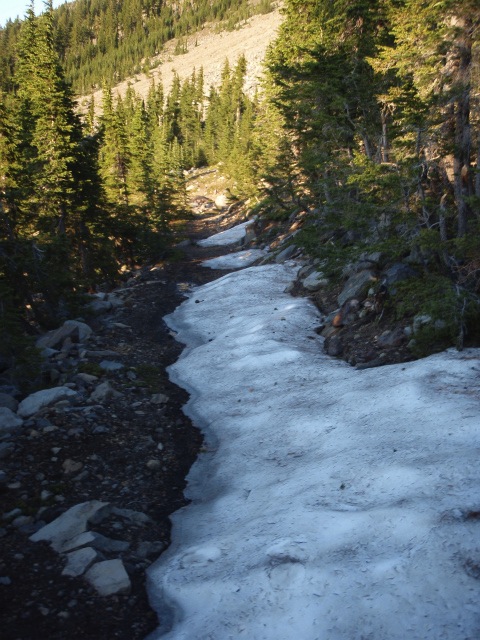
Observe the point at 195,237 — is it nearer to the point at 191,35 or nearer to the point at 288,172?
the point at 288,172

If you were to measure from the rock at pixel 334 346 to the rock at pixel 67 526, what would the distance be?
650cm

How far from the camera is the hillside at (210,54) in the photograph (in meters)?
133

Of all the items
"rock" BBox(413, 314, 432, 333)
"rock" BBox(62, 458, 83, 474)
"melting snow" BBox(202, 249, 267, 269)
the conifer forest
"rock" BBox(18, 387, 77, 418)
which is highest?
the conifer forest

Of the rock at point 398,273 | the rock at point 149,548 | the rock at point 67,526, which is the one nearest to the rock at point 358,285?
the rock at point 398,273

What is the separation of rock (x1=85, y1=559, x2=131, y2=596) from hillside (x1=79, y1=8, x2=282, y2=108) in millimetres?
131490

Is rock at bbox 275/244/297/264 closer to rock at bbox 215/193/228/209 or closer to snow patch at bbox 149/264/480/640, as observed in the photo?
snow patch at bbox 149/264/480/640

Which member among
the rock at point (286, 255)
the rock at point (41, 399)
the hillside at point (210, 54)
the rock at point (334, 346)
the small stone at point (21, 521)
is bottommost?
the rock at point (286, 255)

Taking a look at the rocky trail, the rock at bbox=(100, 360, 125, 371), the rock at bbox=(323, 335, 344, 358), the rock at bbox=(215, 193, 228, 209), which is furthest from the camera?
the rock at bbox=(215, 193, 228, 209)

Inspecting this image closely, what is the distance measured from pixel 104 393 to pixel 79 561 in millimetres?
4886

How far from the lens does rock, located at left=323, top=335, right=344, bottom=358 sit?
10836mm

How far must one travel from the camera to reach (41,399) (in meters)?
8.95

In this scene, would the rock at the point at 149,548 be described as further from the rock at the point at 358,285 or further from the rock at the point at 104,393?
the rock at the point at 358,285

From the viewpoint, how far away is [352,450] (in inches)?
248

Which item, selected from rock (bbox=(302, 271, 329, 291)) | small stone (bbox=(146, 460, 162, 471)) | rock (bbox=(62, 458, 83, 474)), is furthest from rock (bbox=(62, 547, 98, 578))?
rock (bbox=(302, 271, 329, 291))
